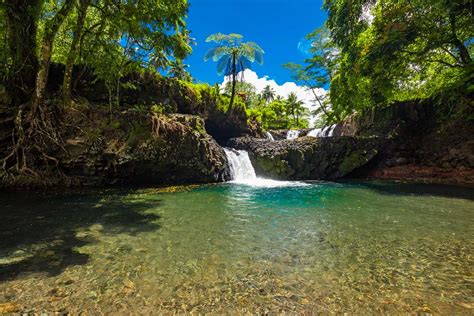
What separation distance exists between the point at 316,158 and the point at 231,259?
48.3ft

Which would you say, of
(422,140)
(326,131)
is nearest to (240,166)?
(326,131)

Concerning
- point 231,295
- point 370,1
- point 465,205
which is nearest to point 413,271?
point 231,295

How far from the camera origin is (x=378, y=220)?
6273 mm

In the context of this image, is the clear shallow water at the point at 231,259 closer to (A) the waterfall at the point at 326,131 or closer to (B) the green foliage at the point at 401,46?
(B) the green foliage at the point at 401,46

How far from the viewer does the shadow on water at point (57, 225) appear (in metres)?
3.64

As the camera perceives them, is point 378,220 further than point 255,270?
Yes

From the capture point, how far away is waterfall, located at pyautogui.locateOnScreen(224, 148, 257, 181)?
16344mm

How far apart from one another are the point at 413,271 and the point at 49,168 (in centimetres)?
1142

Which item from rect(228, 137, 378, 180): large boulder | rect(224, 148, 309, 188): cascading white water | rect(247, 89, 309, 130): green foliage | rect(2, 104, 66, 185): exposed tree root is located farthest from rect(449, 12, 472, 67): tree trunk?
rect(247, 89, 309, 130): green foliage

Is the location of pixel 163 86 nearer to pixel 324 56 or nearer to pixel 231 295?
pixel 231 295

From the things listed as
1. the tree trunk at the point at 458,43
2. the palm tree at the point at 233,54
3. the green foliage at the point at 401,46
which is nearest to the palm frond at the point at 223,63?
the palm tree at the point at 233,54

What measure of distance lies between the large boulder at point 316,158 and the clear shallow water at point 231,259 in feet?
32.7

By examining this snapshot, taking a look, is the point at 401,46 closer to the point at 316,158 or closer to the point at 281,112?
the point at 316,158

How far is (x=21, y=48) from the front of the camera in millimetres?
8984
